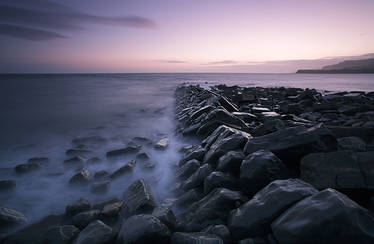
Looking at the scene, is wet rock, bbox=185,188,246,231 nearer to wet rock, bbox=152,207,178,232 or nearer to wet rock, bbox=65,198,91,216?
wet rock, bbox=152,207,178,232

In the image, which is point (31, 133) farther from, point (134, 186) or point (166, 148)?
point (134, 186)

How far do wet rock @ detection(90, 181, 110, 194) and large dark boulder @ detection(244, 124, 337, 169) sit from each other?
193 centimetres

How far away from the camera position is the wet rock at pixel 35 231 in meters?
1.98

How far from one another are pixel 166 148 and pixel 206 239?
3134 mm

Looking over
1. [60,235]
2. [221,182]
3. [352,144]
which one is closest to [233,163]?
[221,182]

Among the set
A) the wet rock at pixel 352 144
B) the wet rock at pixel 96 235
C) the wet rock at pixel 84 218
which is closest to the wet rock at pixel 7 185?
the wet rock at pixel 84 218

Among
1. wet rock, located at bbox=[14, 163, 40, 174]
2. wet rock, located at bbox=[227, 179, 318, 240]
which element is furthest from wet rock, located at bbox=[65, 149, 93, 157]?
Result: wet rock, located at bbox=[227, 179, 318, 240]

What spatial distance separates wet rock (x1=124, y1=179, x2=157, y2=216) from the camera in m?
2.13

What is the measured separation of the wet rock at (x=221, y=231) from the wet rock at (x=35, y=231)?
1.56 m

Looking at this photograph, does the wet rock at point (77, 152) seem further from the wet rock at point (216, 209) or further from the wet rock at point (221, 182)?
the wet rock at point (216, 209)

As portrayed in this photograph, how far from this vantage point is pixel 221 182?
2057 millimetres

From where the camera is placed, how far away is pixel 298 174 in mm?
1938

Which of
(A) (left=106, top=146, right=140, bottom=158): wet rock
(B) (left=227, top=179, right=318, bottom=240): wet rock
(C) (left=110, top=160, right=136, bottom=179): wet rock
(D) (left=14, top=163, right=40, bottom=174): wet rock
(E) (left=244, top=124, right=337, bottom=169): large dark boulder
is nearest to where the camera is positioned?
(B) (left=227, top=179, right=318, bottom=240): wet rock

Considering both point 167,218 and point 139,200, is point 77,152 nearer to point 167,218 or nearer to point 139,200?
point 139,200
